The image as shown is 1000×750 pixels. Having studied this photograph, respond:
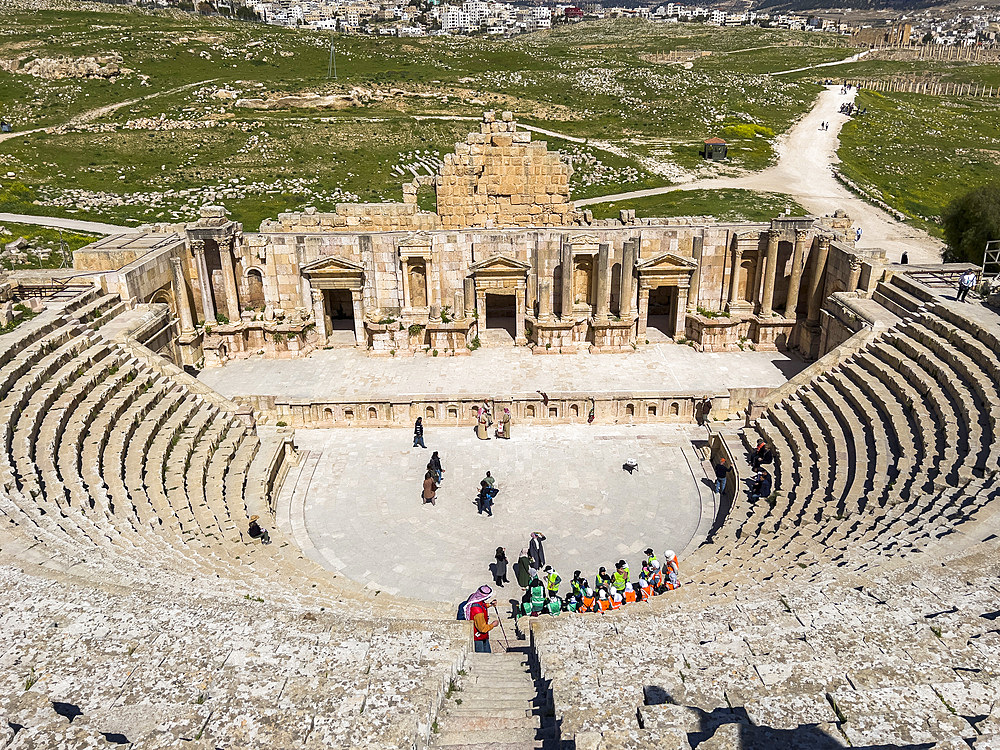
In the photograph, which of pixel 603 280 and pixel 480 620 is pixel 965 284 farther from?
pixel 480 620

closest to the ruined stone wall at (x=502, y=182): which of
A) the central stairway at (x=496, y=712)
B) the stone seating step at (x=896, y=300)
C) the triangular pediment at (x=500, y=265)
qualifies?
the triangular pediment at (x=500, y=265)

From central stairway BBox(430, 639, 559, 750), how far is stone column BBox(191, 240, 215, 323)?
2009 cm

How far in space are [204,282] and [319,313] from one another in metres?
4.35

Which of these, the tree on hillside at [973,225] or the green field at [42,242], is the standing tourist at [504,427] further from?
the tree on hillside at [973,225]

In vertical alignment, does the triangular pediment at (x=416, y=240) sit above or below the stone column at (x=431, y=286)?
above

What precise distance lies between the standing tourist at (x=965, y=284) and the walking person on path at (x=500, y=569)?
16362mm

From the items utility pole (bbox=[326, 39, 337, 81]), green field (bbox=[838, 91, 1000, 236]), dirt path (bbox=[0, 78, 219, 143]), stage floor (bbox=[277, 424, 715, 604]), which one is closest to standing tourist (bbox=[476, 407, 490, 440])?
stage floor (bbox=[277, 424, 715, 604])

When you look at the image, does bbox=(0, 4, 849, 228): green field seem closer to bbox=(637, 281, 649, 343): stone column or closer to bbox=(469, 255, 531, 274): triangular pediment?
bbox=(469, 255, 531, 274): triangular pediment

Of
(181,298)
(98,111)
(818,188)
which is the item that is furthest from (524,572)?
(98,111)

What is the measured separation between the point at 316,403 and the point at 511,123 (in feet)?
44.4

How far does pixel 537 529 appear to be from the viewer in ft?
54.1

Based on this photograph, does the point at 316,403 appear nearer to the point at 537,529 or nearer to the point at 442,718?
the point at 537,529

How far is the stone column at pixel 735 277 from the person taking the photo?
2664 centimetres

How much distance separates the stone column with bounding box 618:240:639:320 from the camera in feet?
84.0
